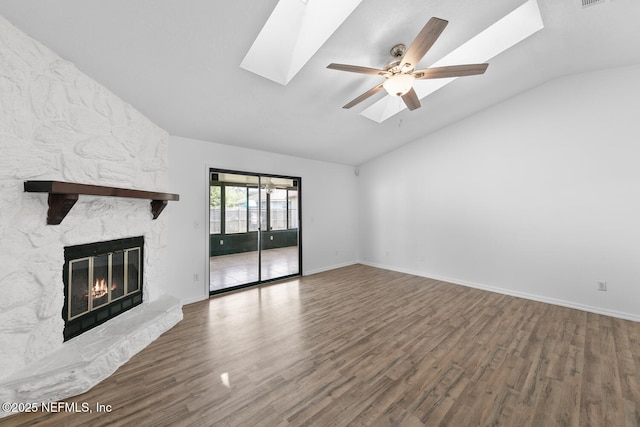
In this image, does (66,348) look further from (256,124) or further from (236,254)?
(236,254)

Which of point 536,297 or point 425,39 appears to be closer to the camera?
point 425,39

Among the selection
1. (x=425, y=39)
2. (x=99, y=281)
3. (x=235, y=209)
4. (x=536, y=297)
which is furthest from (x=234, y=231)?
(x=536, y=297)

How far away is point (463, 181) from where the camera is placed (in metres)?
4.18

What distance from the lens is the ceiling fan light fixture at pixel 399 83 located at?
2.02 m

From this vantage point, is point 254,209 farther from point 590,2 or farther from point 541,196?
point 590,2

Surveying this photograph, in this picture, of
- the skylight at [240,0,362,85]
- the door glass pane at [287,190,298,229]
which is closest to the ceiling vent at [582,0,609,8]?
the skylight at [240,0,362,85]

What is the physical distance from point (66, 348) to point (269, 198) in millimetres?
3869

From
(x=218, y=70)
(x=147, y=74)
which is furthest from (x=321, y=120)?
(x=147, y=74)

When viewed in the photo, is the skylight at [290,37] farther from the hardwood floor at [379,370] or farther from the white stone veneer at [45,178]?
the hardwood floor at [379,370]

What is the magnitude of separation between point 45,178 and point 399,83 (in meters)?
3.12

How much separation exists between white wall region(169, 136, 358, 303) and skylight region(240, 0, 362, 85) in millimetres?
1801

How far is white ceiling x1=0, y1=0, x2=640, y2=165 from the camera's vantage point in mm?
1650

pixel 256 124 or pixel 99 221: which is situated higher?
pixel 256 124

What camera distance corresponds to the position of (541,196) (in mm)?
3408
